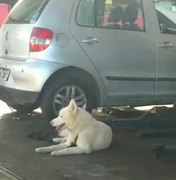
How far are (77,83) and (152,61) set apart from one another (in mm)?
1149

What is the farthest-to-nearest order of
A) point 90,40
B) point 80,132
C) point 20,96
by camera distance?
point 90,40
point 20,96
point 80,132

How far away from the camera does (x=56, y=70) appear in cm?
684

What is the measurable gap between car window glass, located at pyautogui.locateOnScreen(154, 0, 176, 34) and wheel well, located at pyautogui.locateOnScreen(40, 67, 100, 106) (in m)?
1.26

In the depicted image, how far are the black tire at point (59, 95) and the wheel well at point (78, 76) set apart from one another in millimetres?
37

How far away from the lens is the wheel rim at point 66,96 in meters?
6.96

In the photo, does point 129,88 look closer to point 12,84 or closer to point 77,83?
point 77,83

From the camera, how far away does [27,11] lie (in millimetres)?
7277

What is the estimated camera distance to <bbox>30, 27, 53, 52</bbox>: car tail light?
6.89 meters

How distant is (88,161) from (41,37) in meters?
1.91

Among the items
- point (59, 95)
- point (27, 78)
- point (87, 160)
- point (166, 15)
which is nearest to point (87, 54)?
point (59, 95)

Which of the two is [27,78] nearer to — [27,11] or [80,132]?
[27,11]

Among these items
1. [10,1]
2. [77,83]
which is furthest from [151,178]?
[10,1]

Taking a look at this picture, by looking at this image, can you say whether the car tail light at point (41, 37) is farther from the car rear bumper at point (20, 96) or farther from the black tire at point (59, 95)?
the car rear bumper at point (20, 96)

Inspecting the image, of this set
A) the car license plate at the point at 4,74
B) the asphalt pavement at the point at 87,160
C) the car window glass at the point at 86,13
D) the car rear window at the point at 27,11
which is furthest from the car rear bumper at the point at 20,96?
the car window glass at the point at 86,13
